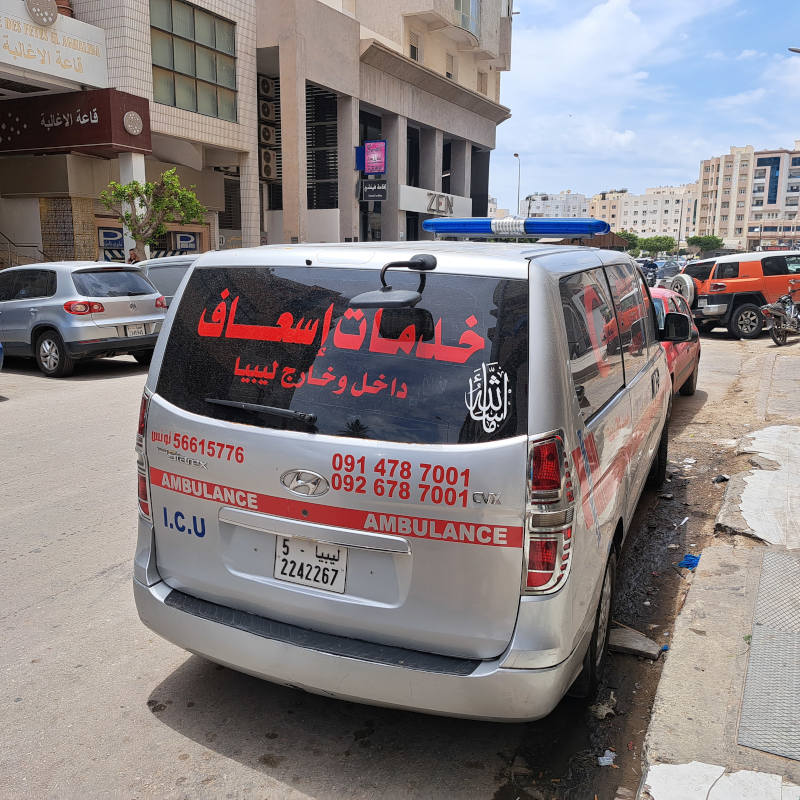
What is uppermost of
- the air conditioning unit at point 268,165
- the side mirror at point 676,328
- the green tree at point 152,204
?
the air conditioning unit at point 268,165

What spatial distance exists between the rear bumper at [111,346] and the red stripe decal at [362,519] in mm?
9138

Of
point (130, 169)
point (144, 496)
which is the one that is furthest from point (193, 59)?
point (144, 496)

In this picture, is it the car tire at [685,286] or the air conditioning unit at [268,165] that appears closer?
the car tire at [685,286]

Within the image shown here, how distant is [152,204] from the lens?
22.0 meters

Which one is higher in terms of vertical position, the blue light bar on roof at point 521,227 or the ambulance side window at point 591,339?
the blue light bar on roof at point 521,227

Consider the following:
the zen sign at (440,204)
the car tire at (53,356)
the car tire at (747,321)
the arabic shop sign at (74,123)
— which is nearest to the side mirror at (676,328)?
the car tire at (53,356)

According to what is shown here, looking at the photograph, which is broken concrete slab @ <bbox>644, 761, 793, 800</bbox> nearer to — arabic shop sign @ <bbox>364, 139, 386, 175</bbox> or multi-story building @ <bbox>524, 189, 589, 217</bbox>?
arabic shop sign @ <bbox>364, 139, 386, 175</bbox>

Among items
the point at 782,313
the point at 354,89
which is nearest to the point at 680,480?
the point at 782,313

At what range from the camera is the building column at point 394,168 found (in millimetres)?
38500

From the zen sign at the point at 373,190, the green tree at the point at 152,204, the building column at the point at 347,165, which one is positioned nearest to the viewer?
the green tree at the point at 152,204

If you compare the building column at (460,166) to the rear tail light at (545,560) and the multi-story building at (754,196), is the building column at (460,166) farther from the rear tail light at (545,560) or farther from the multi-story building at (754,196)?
the multi-story building at (754,196)

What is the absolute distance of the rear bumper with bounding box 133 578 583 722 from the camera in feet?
8.08

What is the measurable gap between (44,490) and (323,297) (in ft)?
13.8

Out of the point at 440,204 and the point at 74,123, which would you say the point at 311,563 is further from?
the point at 440,204
